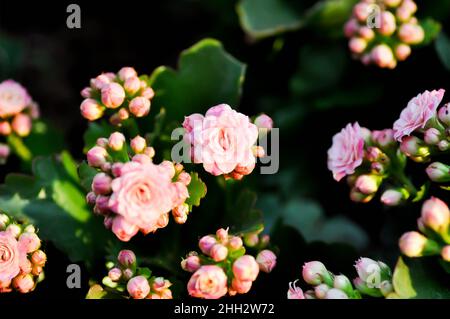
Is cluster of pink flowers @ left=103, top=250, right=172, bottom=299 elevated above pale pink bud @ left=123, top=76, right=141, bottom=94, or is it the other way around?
pale pink bud @ left=123, top=76, right=141, bottom=94

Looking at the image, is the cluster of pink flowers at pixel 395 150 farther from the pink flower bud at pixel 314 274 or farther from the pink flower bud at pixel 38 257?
the pink flower bud at pixel 38 257

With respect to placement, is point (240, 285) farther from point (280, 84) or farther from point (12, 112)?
point (280, 84)

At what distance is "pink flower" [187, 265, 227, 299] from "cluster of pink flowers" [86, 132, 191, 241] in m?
0.09

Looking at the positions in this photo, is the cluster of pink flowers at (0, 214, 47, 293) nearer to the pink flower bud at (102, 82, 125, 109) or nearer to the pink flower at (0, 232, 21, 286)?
the pink flower at (0, 232, 21, 286)

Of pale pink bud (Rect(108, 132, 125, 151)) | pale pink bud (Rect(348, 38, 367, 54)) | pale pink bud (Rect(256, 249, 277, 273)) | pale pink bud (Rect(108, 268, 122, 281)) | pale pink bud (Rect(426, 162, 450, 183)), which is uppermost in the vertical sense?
pale pink bud (Rect(348, 38, 367, 54))

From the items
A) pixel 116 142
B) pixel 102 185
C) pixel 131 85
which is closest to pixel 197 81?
pixel 131 85

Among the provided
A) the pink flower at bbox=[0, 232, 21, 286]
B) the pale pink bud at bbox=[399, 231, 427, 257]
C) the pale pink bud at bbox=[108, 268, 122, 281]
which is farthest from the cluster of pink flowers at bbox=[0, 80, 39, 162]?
the pale pink bud at bbox=[399, 231, 427, 257]

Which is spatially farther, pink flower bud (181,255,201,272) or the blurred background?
the blurred background

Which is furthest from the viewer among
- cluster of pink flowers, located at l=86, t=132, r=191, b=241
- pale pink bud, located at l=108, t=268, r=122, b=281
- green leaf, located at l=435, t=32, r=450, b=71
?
green leaf, located at l=435, t=32, r=450, b=71

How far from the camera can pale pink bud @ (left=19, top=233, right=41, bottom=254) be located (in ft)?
3.27

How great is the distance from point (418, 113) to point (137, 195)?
18.5 inches

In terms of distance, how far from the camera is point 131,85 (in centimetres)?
107

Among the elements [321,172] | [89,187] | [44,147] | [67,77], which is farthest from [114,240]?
[67,77]
